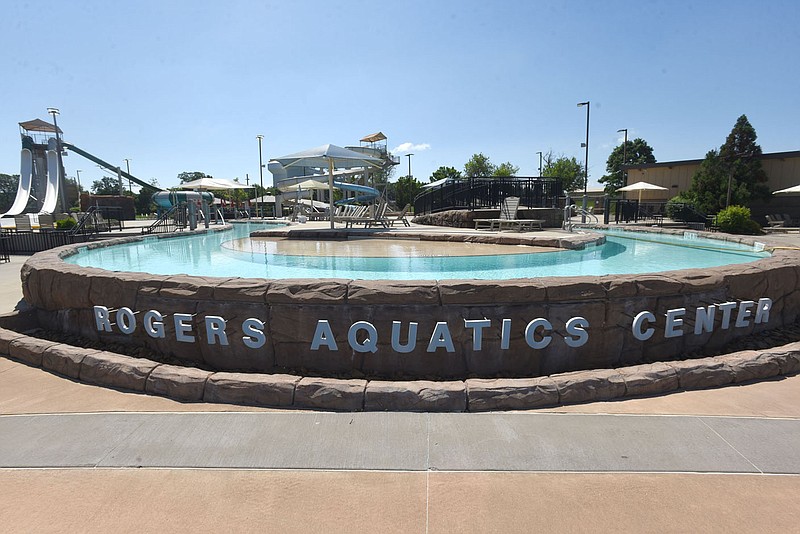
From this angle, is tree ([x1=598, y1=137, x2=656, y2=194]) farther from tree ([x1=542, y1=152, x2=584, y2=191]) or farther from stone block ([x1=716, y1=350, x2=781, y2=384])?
stone block ([x1=716, y1=350, x2=781, y2=384])

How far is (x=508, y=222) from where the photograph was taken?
43.6 feet

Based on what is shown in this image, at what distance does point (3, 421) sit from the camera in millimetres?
3131

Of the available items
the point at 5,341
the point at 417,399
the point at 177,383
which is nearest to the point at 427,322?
the point at 417,399

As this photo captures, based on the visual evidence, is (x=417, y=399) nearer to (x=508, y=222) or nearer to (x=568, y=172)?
(x=508, y=222)

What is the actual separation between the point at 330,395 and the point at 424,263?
14.2 ft

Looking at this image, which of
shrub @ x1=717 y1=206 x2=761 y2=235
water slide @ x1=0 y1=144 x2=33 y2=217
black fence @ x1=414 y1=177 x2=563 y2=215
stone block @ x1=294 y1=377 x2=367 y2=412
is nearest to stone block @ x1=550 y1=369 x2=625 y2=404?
stone block @ x1=294 y1=377 x2=367 y2=412

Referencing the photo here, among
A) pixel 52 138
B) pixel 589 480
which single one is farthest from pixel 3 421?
pixel 52 138

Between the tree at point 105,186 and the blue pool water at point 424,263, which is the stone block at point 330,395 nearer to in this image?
the blue pool water at point 424,263

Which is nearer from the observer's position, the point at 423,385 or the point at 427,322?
the point at 423,385

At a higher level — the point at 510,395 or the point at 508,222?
the point at 508,222

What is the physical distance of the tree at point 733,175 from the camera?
23375 millimetres

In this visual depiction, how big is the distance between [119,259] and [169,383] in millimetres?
5685

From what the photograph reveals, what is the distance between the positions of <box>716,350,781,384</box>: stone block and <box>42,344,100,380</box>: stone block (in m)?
5.80

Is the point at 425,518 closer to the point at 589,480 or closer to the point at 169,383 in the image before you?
the point at 589,480
